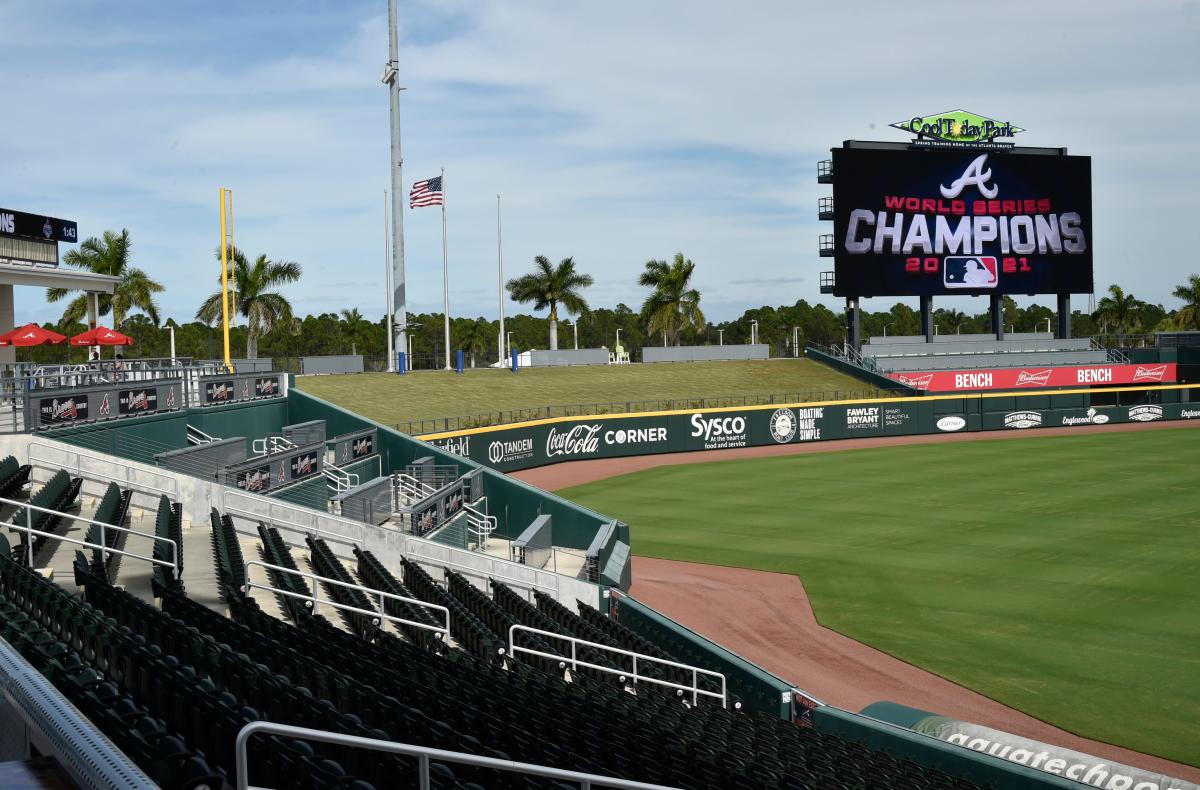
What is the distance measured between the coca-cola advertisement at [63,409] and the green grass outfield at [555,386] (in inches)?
987

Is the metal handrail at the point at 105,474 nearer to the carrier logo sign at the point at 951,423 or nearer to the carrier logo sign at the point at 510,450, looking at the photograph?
the carrier logo sign at the point at 510,450

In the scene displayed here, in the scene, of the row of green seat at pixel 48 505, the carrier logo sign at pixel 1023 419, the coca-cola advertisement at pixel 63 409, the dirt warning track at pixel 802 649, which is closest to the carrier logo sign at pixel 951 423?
the carrier logo sign at pixel 1023 419

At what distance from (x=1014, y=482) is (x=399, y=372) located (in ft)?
110

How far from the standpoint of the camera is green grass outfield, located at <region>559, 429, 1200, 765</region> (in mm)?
17000

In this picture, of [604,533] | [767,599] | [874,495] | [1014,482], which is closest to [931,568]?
[767,599]

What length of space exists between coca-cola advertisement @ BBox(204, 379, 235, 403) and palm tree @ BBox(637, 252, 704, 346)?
55.6m

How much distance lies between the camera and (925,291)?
65.4m

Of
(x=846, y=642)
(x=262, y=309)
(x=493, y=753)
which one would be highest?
(x=262, y=309)

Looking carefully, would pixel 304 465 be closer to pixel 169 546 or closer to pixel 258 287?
pixel 169 546

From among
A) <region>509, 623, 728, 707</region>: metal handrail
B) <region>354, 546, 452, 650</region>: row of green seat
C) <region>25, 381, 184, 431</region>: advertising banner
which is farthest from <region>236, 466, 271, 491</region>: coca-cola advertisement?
<region>509, 623, 728, 707</region>: metal handrail

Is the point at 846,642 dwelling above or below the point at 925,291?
below

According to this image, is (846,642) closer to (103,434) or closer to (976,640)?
(976,640)

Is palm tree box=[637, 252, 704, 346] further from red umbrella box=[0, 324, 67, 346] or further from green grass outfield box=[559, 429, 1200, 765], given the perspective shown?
red umbrella box=[0, 324, 67, 346]

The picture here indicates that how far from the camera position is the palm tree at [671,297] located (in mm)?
83750
